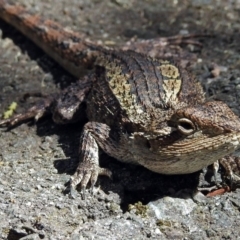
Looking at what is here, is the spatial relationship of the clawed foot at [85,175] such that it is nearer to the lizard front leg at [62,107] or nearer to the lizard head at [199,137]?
the lizard head at [199,137]

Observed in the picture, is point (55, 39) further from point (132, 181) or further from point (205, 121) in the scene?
point (205, 121)

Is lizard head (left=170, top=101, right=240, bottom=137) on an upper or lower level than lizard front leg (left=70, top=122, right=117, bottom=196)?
upper

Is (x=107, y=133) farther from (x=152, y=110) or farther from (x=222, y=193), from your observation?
(x=222, y=193)

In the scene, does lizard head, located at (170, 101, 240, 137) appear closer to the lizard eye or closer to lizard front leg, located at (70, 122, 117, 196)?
the lizard eye

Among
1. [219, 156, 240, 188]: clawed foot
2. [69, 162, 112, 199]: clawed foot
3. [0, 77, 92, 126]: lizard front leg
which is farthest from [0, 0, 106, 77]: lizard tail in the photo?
[219, 156, 240, 188]: clawed foot

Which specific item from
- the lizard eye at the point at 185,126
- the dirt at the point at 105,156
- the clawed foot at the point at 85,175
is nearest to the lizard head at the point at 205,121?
the lizard eye at the point at 185,126

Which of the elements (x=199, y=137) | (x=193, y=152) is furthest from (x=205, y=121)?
(x=193, y=152)

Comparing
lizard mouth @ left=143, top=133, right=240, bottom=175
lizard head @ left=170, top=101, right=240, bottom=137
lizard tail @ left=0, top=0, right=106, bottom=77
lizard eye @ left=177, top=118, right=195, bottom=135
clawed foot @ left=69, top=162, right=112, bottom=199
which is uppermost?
lizard tail @ left=0, top=0, right=106, bottom=77
